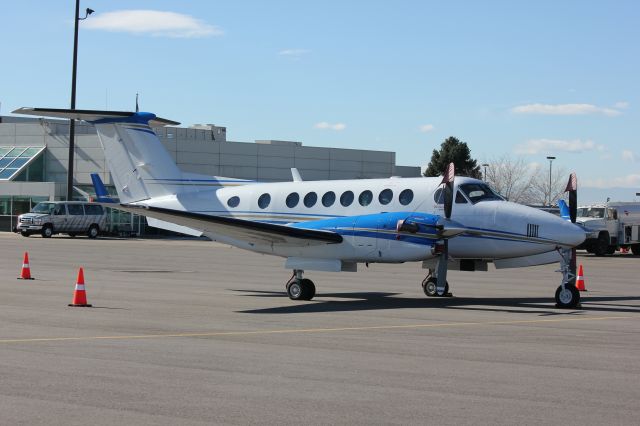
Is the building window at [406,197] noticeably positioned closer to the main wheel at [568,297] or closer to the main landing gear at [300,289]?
the main landing gear at [300,289]

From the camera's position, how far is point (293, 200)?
22125mm

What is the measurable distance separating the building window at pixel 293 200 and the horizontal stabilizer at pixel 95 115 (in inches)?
189

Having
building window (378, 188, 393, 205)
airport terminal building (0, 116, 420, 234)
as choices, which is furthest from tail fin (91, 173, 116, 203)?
airport terminal building (0, 116, 420, 234)

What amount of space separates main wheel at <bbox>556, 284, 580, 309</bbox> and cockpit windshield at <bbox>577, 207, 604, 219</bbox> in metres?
30.1

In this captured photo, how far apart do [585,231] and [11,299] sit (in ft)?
39.3

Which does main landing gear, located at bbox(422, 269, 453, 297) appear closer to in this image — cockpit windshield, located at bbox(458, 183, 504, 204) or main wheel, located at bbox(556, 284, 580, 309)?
cockpit windshield, located at bbox(458, 183, 504, 204)

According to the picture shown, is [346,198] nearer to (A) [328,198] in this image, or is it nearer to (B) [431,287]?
(A) [328,198]

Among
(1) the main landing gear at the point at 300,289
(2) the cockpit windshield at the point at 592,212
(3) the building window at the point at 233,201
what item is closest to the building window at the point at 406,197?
(1) the main landing gear at the point at 300,289

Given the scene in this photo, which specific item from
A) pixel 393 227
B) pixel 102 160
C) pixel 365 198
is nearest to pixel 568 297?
pixel 393 227

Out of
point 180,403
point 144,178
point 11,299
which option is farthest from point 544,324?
point 144,178

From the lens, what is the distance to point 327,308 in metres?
18.9

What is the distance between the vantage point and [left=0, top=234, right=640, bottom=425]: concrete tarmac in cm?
859

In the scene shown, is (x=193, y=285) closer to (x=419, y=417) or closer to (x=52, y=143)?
(x=419, y=417)

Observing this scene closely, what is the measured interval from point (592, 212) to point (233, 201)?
2975 cm
